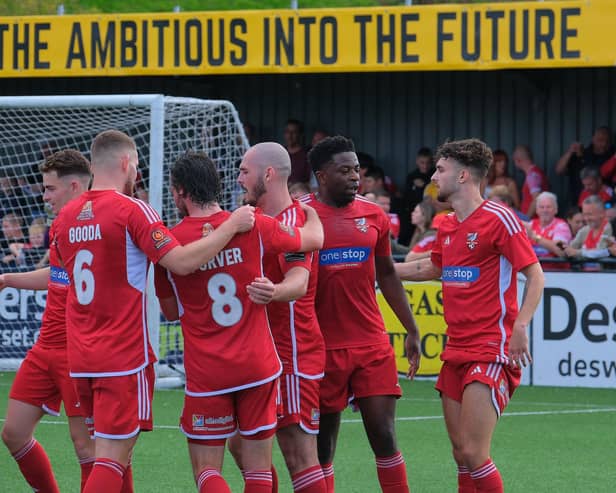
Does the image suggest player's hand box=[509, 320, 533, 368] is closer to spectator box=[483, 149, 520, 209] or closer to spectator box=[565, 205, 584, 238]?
spectator box=[565, 205, 584, 238]

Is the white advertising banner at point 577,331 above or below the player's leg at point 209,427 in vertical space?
below

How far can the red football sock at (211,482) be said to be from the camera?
5.41 meters

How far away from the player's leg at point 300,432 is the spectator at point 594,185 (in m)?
8.77

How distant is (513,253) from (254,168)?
4.44 feet

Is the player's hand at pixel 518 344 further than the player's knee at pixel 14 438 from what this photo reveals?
No

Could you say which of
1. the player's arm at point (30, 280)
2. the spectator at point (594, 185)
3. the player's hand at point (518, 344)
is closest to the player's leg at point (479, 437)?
the player's hand at point (518, 344)

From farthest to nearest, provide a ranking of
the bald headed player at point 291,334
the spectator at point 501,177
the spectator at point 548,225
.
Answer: the spectator at point 501,177
the spectator at point 548,225
the bald headed player at point 291,334

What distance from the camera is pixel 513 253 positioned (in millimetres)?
6199

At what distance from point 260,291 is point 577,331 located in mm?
7221

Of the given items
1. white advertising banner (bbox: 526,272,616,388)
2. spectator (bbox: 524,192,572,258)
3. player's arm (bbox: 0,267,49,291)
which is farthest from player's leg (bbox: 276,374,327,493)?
spectator (bbox: 524,192,572,258)

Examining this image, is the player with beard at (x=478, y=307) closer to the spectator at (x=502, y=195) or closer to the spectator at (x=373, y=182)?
the spectator at (x=502, y=195)

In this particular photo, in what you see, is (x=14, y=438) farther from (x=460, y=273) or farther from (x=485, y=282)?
(x=485, y=282)

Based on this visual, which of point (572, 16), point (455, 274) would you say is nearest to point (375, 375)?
point (455, 274)

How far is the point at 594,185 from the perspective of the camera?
557 inches
